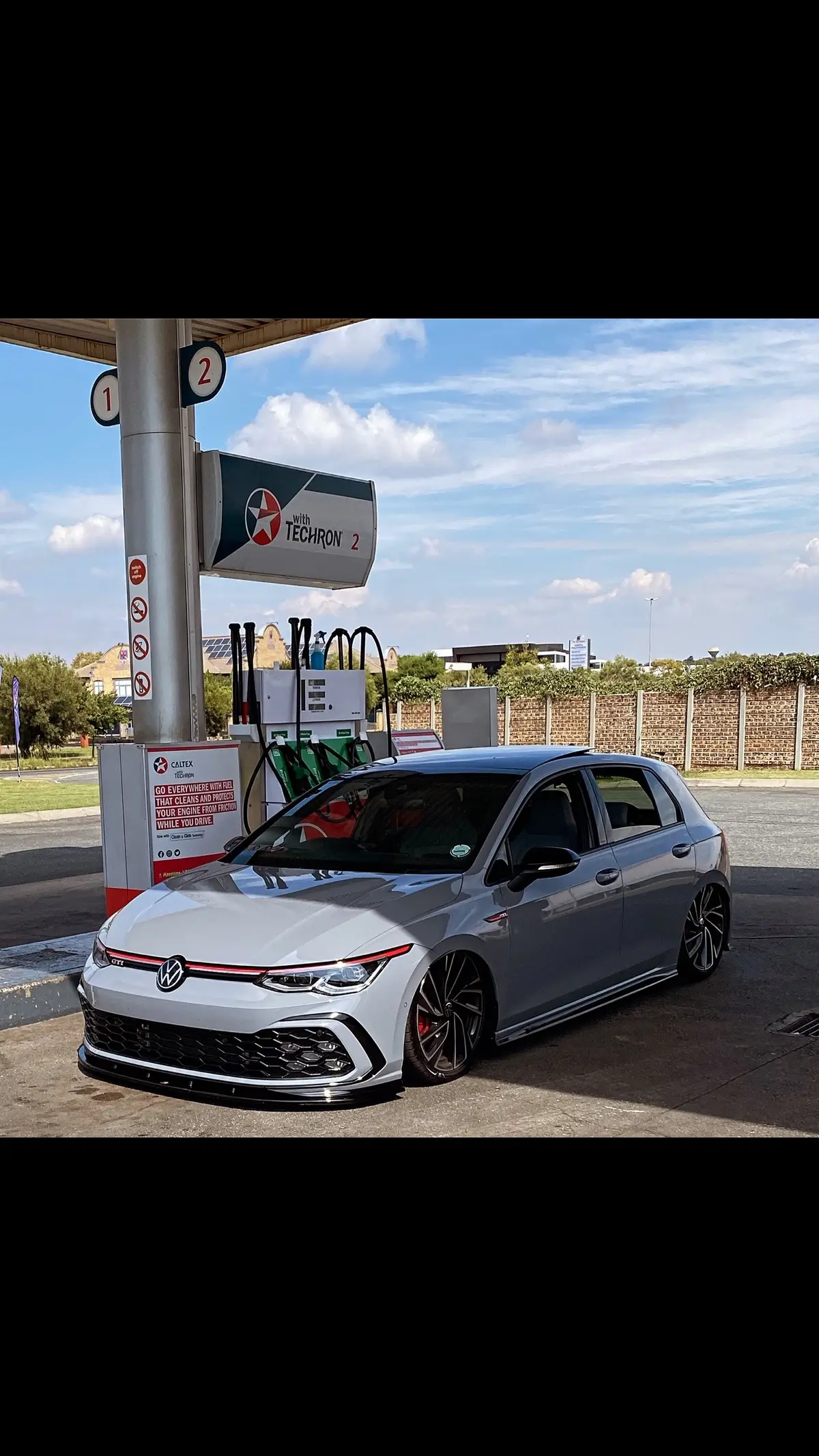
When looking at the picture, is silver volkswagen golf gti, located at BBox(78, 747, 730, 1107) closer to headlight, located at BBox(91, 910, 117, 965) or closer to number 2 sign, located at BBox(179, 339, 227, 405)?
headlight, located at BBox(91, 910, 117, 965)

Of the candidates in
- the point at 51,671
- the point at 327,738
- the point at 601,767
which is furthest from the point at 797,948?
the point at 51,671

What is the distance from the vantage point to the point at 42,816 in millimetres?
23469

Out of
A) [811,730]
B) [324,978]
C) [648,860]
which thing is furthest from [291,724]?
[811,730]

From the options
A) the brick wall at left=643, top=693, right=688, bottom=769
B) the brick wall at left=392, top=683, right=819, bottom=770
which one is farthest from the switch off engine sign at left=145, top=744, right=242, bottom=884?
the brick wall at left=643, top=693, right=688, bottom=769

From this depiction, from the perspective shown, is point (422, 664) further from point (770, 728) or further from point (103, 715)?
point (770, 728)

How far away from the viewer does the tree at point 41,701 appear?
50.0 metres

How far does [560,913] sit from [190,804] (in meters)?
3.05

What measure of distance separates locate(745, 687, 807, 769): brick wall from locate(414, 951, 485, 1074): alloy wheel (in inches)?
1105

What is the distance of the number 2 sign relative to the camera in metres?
8.54
